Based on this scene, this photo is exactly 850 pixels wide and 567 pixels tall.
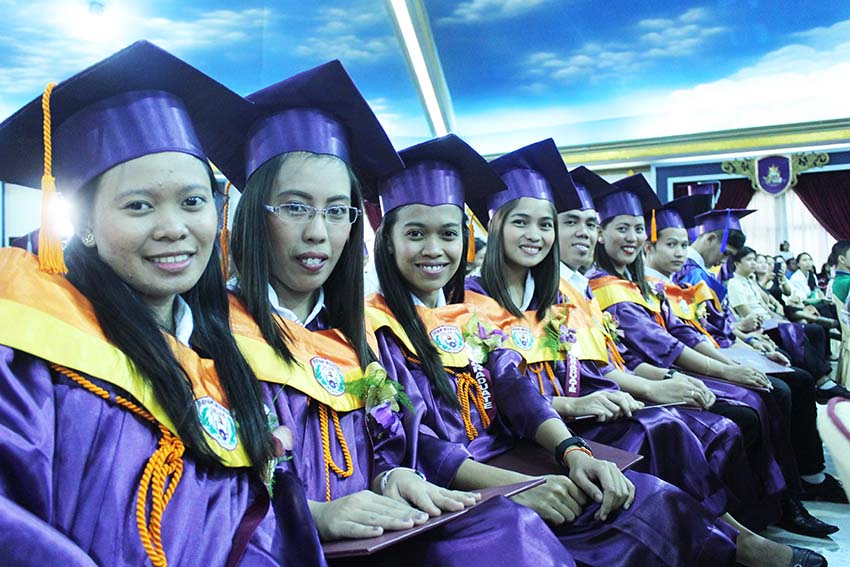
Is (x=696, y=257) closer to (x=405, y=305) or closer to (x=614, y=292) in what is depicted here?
(x=614, y=292)

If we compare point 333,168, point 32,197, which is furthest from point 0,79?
point 333,168

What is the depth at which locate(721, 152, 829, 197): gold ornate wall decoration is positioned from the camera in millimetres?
10922

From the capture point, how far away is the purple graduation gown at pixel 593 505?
162 cm

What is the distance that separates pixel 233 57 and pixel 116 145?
8243 mm

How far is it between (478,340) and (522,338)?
0.99 ft

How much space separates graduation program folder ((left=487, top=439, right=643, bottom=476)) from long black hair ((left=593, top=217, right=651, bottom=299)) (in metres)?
1.81

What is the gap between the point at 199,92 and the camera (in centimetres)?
141

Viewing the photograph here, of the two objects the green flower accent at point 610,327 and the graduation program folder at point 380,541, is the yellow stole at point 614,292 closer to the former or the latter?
the green flower accent at point 610,327

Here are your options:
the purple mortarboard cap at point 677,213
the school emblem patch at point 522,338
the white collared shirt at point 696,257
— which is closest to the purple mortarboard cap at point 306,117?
the school emblem patch at point 522,338

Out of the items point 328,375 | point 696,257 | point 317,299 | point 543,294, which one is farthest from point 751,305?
point 328,375

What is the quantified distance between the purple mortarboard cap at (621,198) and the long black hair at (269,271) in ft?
7.17

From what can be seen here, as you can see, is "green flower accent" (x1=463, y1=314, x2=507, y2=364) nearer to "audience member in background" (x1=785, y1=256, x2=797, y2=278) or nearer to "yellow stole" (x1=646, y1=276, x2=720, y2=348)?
"yellow stole" (x1=646, y1=276, x2=720, y2=348)

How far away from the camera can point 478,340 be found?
7.29ft

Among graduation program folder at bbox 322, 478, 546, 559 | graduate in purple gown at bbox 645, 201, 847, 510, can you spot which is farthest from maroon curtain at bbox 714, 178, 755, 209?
graduation program folder at bbox 322, 478, 546, 559
